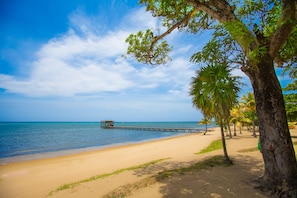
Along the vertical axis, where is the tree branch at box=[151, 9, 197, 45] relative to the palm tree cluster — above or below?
above

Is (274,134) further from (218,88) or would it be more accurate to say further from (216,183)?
(218,88)

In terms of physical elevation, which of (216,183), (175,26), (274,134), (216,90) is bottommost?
(216,183)

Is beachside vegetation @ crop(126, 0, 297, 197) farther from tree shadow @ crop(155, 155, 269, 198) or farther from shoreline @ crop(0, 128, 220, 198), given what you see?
shoreline @ crop(0, 128, 220, 198)

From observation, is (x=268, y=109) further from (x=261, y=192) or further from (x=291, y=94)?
(x=291, y=94)

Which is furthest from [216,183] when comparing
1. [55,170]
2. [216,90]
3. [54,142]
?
[54,142]

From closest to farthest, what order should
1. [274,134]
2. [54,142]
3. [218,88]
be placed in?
[274,134]
[218,88]
[54,142]

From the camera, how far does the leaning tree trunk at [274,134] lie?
466cm

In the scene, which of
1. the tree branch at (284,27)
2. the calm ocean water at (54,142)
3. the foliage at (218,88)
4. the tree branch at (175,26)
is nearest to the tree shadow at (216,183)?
the foliage at (218,88)

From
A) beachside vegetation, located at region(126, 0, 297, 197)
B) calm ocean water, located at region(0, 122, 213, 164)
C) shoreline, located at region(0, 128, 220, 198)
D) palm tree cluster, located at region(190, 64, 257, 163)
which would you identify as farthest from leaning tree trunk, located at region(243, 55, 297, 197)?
calm ocean water, located at region(0, 122, 213, 164)

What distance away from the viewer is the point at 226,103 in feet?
28.2

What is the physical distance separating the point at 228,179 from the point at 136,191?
353 centimetres

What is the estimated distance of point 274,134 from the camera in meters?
4.73

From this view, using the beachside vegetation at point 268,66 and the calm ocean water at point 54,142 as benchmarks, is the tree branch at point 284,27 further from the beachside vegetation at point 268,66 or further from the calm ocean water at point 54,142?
the calm ocean water at point 54,142

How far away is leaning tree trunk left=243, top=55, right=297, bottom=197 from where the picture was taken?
466cm
